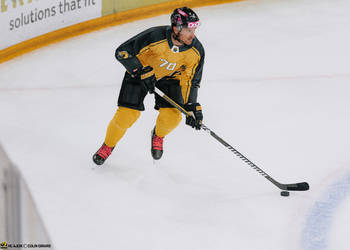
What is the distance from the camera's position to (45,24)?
5.65m

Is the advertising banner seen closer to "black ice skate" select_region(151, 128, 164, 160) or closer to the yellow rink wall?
the yellow rink wall

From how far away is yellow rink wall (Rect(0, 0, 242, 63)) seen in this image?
217 inches

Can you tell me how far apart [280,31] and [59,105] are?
2795 mm

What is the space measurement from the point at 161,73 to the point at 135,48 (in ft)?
0.80

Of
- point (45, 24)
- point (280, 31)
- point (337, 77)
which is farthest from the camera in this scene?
point (280, 31)

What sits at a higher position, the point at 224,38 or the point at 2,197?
the point at 2,197

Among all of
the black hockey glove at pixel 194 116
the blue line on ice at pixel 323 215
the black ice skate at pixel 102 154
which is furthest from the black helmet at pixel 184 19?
the blue line on ice at pixel 323 215

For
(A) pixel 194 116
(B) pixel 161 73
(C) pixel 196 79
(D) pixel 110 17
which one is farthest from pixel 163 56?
(D) pixel 110 17

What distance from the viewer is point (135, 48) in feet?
11.3

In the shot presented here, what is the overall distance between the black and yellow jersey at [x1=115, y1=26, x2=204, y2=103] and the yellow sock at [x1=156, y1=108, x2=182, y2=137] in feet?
0.46

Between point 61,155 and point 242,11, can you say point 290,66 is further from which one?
point 61,155

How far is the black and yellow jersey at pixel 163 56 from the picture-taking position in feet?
11.2

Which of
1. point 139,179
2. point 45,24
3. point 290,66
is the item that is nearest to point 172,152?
point 139,179

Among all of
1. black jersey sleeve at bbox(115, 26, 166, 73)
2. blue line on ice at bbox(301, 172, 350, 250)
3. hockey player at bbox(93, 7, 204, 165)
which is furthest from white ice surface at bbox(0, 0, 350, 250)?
black jersey sleeve at bbox(115, 26, 166, 73)
